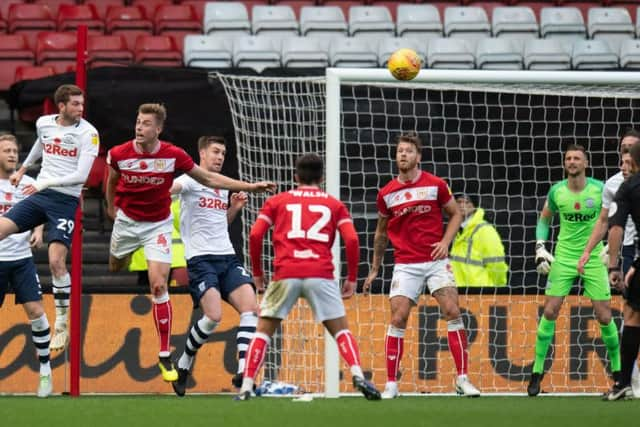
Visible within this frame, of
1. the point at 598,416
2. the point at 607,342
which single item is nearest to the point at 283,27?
the point at 607,342

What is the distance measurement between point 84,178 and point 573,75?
4.33 m

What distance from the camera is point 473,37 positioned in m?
17.4

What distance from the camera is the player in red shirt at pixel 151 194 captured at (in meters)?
10.3

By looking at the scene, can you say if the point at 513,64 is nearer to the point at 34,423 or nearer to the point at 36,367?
the point at 36,367

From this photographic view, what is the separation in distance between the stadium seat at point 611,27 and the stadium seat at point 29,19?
7436 mm

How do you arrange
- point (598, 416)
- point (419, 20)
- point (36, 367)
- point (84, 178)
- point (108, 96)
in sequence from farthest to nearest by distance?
1. point (419, 20)
2. point (108, 96)
3. point (36, 367)
4. point (84, 178)
5. point (598, 416)

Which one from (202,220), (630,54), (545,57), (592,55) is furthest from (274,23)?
(202,220)

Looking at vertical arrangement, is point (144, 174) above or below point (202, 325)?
above

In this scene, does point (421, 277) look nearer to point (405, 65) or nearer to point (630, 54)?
point (405, 65)

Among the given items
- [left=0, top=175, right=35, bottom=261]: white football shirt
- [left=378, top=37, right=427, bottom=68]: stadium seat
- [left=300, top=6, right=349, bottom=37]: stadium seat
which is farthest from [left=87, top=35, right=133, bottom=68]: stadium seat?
[left=0, top=175, right=35, bottom=261]: white football shirt

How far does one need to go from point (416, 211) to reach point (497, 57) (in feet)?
21.6

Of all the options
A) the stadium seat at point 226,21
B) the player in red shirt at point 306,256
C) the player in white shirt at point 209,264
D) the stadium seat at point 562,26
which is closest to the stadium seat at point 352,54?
the stadium seat at point 226,21

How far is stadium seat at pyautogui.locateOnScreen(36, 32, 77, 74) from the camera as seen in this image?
53.6 ft

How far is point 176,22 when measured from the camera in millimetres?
17672
